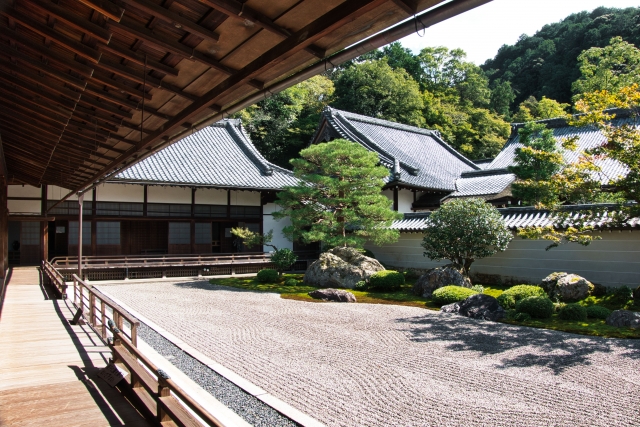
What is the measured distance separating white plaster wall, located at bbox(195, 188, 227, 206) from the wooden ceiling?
1507cm

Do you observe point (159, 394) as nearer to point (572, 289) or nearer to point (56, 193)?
point (572, 289)

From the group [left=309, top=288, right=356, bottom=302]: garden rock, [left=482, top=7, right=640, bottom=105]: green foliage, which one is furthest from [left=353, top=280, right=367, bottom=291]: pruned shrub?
[left=482, top=7, right=640, bottom=105]: green foliage

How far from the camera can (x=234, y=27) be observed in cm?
288

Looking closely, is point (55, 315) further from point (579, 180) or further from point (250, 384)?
point (579, 180)

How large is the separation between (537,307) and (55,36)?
1065 cm

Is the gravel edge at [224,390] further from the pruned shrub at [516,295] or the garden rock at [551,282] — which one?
the garden rock at [551,282]

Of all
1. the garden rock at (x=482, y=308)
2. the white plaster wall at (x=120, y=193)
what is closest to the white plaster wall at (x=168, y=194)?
the white plaster wall at (x=120, y=193)

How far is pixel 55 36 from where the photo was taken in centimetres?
351

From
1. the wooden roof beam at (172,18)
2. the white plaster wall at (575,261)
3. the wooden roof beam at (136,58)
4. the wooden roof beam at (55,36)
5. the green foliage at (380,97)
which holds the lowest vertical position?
the white plaster wall at (575,261)

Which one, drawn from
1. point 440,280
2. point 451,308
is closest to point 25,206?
point 440,280

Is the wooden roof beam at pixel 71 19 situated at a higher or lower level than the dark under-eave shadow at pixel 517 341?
higher

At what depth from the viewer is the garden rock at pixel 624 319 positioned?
31.0ft

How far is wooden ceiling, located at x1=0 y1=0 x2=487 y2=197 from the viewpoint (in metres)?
2.61

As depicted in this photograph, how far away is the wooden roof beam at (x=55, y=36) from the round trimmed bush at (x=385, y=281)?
1234 centimetres
